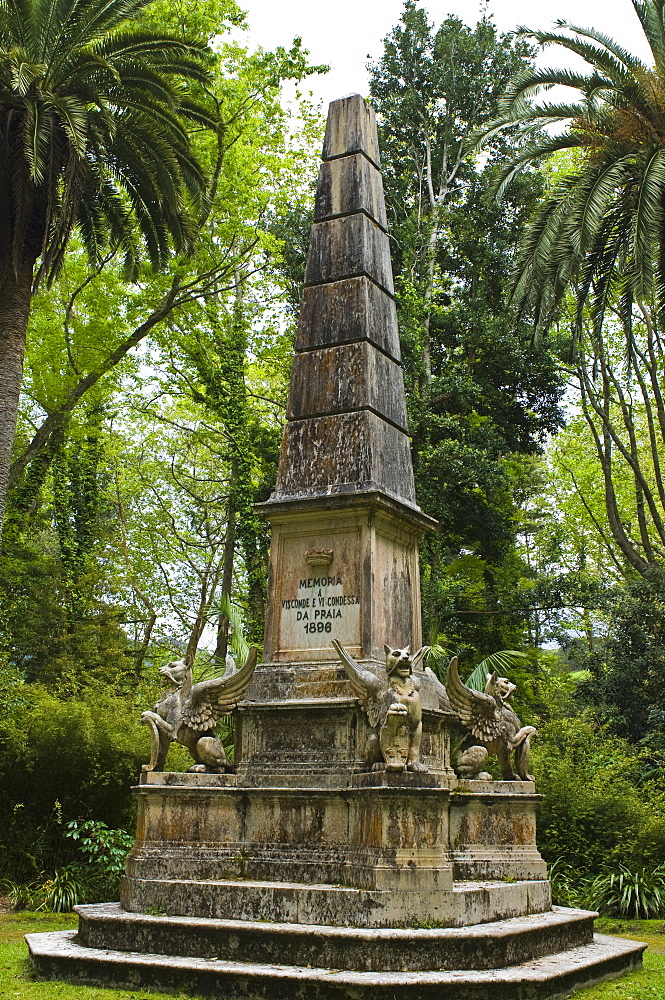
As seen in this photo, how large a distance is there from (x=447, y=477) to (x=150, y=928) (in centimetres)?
1460

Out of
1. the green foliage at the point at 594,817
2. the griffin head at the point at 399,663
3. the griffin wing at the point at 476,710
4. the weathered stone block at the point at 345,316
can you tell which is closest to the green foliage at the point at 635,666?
the green foliage at the point at 594,817

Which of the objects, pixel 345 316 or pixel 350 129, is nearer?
pixel 345 316

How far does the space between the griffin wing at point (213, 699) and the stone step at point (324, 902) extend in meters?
1.33

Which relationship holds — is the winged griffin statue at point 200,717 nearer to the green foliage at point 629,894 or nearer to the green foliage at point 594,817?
the green foliage at point 629,894

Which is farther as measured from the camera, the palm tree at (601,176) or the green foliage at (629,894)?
the palm tree at (601,176)

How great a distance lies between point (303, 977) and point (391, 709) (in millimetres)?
2014

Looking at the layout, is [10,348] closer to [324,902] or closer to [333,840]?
[333,840]

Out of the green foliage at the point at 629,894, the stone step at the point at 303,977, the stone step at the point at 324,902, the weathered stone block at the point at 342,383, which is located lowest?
the green foliage at the point at 629,894

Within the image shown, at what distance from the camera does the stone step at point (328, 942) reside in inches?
236

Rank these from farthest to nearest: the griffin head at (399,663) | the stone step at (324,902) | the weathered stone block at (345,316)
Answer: the weathered stone block at (345,316) → the griffin head at (399,663) → the stone step at (324,902)

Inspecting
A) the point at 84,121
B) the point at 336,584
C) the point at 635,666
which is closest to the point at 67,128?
the point at 84,121

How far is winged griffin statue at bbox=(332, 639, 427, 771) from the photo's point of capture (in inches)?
277

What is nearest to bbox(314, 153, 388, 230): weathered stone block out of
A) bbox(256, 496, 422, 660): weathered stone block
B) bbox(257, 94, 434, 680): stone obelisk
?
bbox(257, 94, 434, 680): stone obelisk

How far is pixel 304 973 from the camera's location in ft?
19.1
